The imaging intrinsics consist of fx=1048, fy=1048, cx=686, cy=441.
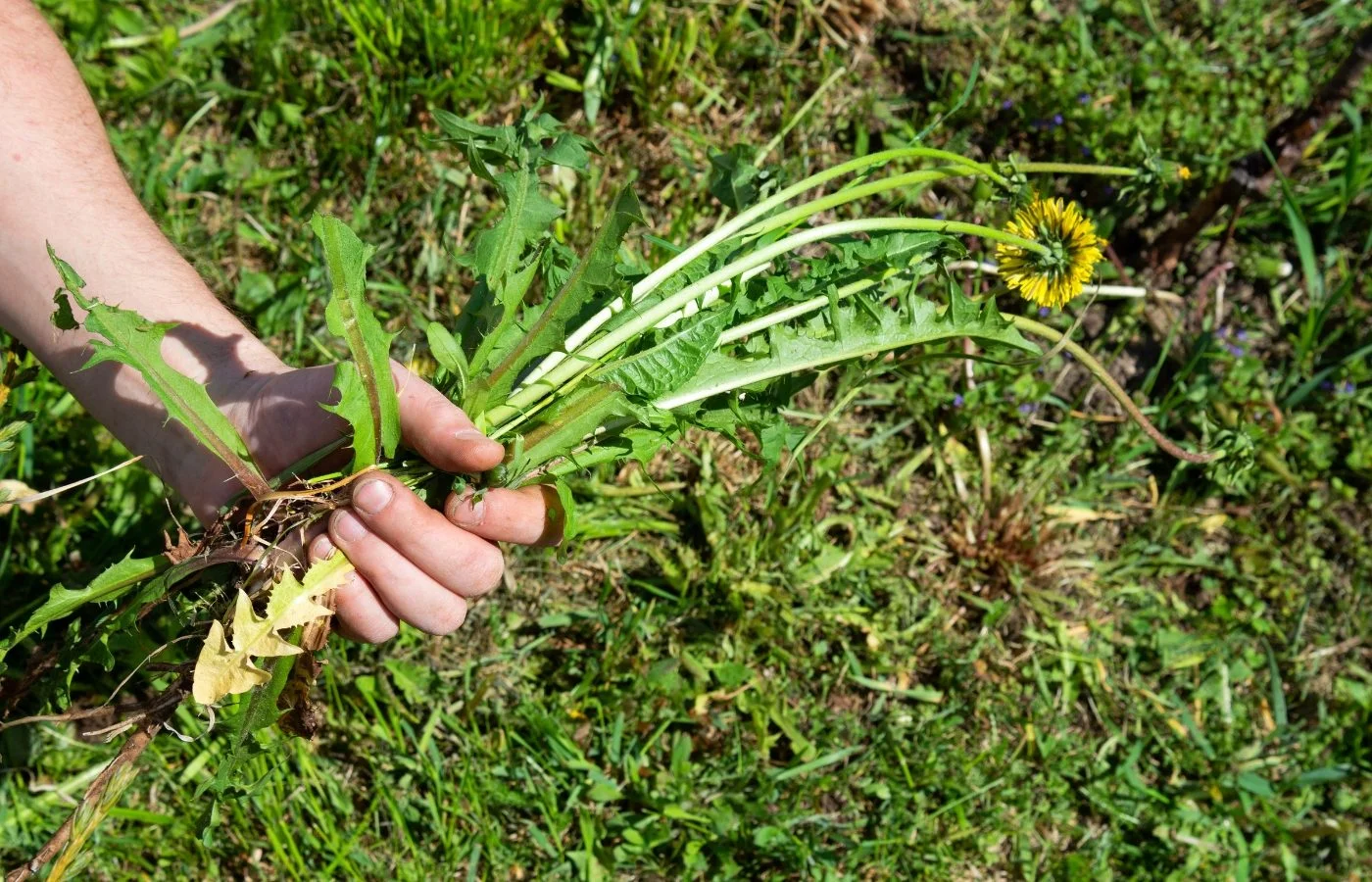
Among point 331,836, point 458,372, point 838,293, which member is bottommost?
point 331,836

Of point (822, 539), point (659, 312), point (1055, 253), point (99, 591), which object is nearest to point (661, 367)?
point (659, 312)

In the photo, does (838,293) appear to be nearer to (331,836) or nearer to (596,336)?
(596,336)

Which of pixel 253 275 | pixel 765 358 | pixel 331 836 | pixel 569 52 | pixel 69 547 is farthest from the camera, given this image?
pixel 569 52

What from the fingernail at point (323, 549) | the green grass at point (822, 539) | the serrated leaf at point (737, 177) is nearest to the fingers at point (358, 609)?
the fingernail at point (323, 549)

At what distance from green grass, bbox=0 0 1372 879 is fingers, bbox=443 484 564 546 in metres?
0.75

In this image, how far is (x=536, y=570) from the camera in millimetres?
2674

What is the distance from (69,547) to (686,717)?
60.9 inches

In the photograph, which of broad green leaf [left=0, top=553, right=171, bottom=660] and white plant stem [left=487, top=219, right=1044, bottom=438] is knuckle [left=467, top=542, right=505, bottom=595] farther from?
broad green leaf [left=0, top=553, right=171, bottom=660]

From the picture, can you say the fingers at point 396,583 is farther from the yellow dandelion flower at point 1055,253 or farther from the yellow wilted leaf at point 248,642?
the yellow dandelion flower at point 1055,253

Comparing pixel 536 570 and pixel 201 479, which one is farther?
pixel 536 570

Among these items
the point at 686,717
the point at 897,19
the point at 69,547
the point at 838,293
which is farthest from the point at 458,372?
the point at 897,19

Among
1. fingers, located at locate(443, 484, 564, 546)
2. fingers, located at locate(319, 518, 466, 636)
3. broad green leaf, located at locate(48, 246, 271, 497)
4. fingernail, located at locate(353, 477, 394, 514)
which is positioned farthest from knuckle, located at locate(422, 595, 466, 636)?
broad green leaf, located at locate(48, 246, 271, 497)

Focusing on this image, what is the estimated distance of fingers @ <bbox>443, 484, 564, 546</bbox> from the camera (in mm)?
1691

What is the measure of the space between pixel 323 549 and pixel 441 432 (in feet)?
0.96
